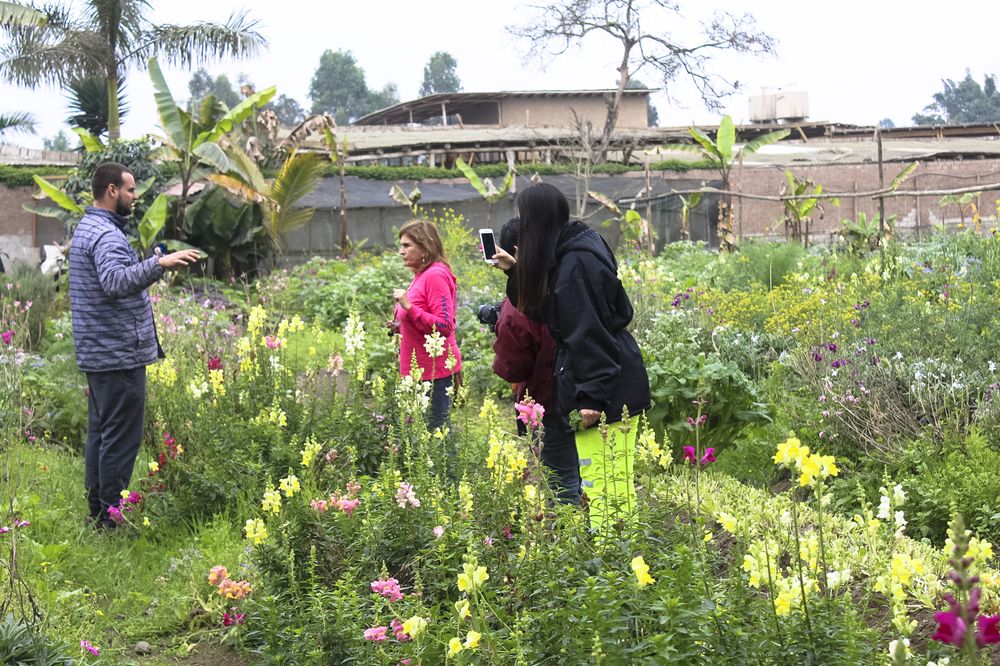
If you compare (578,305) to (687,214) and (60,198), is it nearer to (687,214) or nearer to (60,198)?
(60,198)

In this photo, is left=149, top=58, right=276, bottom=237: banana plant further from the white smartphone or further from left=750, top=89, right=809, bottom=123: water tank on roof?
left=750, top=89, right=809, bottom=123: water tank on roof

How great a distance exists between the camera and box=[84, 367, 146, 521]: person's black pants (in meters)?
5.43

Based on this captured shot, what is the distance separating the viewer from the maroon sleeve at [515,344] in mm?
4441

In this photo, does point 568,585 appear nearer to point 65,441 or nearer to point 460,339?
point 65,441

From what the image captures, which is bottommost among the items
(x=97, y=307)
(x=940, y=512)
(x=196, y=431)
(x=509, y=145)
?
(x=940, y=512)

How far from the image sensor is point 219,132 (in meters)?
16.6

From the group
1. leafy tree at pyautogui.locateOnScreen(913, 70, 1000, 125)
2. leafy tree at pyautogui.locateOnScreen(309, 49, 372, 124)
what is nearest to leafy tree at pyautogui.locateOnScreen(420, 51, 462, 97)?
leafy tree at pyautogui.locateOnScreen(309, 49, 372, 124)

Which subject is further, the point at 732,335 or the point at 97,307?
the point at 732,335

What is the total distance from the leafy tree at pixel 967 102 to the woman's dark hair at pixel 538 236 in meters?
72.2

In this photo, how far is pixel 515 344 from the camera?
4.45m

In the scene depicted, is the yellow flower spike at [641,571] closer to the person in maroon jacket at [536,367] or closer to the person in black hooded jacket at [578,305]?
the person in black hooded jacket at [578,305]

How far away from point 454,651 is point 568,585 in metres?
0.59

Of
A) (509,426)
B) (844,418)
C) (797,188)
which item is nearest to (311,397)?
(509,426)

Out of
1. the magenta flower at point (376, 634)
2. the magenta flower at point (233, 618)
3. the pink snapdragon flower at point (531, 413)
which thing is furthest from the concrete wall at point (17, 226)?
the magenta flower at point (376, 634)
